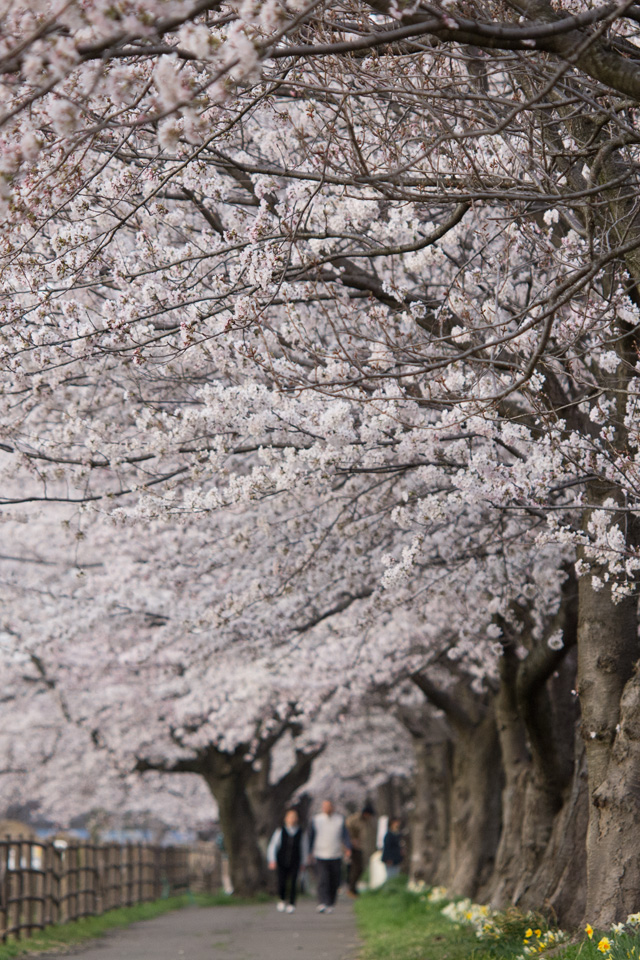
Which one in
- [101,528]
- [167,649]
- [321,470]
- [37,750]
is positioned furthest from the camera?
[37,750]

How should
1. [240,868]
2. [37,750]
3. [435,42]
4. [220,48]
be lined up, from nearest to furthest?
[220,48] < [435,42] < [240,868] < [37,750]

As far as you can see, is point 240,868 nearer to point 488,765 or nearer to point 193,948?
point 488,765

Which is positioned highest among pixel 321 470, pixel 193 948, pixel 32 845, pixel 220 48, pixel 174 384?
pixel 174 384

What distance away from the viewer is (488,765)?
16.7 meters

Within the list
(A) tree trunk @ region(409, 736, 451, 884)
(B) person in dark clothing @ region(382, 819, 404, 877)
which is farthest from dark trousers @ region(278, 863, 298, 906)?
(B) person in dark clothing @ region(382, 819, 404, 877)

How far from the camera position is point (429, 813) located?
25766mm

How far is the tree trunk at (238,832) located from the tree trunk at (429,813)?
384 centimetres

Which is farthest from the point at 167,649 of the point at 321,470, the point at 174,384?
the point at 321,470

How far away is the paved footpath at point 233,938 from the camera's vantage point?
1163 centimetres

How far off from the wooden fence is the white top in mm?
3503

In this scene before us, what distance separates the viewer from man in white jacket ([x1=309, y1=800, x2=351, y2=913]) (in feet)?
55.7

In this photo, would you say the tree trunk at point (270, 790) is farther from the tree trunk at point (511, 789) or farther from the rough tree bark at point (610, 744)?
the rough tree bark at point (610, 744)

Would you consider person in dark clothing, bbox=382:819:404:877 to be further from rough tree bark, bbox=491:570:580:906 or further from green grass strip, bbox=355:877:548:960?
rough tree bark, bbox=491:570:580:906

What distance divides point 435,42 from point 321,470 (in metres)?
2.97
